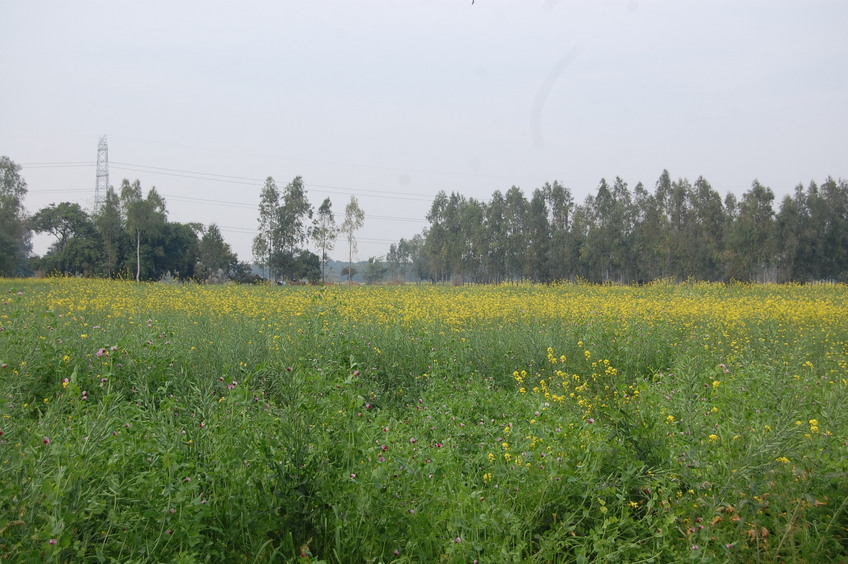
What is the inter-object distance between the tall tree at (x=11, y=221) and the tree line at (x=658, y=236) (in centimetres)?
3421

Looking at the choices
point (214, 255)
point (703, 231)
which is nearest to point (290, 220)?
point (214, 255)

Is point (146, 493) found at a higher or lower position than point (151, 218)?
lower

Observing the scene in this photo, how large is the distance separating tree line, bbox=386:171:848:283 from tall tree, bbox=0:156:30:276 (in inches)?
1347

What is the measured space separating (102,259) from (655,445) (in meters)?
37.9

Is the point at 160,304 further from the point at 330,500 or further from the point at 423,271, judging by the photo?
the point at 423,271

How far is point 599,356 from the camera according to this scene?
7238 mm

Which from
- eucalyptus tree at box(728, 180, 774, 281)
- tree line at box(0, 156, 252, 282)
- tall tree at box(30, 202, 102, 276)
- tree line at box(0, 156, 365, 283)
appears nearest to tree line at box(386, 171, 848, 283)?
eucalyptus tree at box(728, 180, 774, 281)

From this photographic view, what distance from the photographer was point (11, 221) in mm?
36250

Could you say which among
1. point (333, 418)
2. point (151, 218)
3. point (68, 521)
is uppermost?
point (151, 218)

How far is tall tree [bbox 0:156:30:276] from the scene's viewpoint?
29.8 meters

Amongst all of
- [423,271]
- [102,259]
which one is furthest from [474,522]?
[423,271]

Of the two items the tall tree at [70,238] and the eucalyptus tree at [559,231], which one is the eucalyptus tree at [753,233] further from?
the tall tree at [70,238]

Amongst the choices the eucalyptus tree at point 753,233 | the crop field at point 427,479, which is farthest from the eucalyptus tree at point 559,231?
the crop field at point 427,479

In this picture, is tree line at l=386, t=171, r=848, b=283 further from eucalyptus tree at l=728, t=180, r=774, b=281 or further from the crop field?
the crop field
